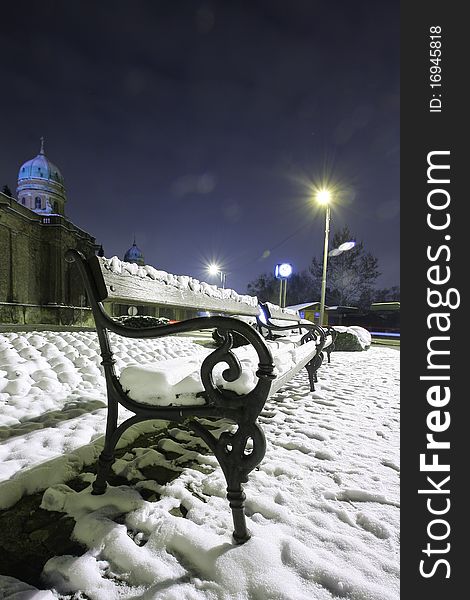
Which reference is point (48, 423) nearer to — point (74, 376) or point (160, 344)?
point (74, 376)

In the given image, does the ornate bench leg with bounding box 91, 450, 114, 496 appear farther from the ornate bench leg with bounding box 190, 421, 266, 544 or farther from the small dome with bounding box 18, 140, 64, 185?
the small dome with bounding box 18, 140, 64, 185

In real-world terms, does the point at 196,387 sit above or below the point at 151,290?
below

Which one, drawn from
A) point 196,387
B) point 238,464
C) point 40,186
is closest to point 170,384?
point 196,387

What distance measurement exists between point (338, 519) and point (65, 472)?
4.34 ft

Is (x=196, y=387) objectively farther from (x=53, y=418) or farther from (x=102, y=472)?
(x=53, y=418)

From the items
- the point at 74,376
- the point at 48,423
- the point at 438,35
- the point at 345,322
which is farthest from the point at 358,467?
the point at 345,322

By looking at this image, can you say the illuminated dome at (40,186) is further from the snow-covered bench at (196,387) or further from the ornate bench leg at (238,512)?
the ornate bench leg at (238,512)

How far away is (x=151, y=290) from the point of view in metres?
1.76

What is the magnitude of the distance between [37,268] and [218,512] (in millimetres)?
27044

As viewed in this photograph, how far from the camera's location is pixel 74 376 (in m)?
3.46

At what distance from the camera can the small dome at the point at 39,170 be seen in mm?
33500

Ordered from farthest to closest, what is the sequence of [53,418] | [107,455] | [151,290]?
[53,418] → [151,290] → [107,455]

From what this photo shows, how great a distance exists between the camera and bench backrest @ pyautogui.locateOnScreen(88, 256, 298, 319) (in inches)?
53.9

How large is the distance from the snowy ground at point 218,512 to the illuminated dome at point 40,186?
37768 mm
